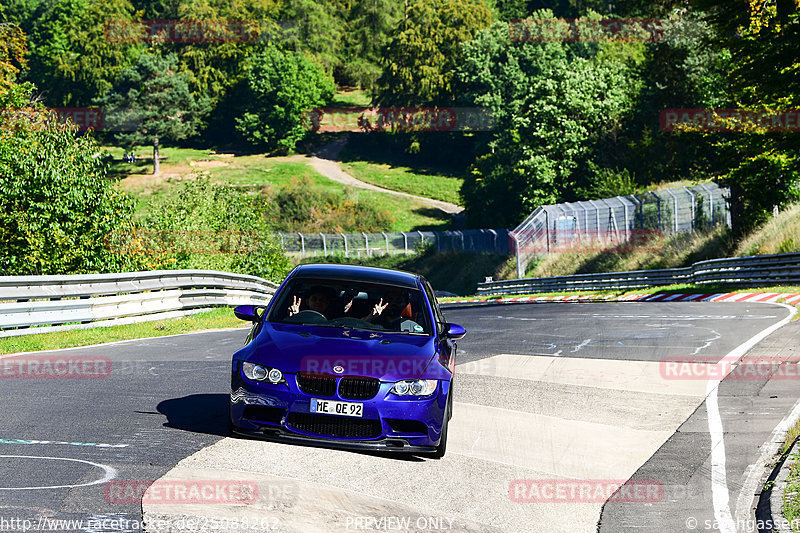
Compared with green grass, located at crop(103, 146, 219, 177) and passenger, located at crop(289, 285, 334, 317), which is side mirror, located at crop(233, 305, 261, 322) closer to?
passenger, located at crop(289, 285, 334, 317)

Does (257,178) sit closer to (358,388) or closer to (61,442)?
(61,442)

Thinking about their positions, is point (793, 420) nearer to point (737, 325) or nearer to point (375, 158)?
point (737, 325)

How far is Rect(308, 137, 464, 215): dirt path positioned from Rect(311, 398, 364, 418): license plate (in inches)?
3222

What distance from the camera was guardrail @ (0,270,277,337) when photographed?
51.3ft

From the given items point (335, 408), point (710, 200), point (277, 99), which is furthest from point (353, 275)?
point (277, 99)

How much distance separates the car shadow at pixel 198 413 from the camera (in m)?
8.05

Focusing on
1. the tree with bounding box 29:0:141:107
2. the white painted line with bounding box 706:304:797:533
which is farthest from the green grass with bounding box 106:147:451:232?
the white painted line with bounding box 706:304:797:533

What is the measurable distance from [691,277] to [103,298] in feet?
72.2

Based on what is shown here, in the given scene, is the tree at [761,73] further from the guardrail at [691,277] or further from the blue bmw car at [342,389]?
the blue bmw car at [342,389]

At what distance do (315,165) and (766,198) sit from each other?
256 ft

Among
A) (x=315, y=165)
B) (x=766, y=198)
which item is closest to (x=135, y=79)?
(x=315, y=165)

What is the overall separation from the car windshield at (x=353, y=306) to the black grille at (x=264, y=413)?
1168 millimetres

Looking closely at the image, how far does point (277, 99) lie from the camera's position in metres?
113

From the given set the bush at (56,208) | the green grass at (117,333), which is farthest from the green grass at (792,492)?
the bush at (56,208)
